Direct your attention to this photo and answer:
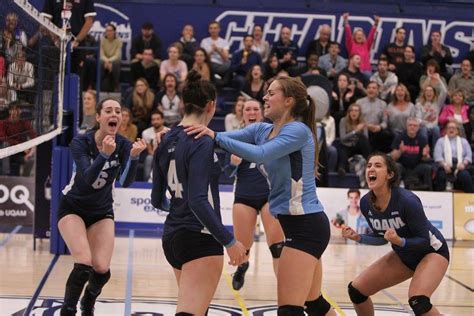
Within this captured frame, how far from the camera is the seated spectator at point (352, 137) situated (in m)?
15.4

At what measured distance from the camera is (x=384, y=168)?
6848mm

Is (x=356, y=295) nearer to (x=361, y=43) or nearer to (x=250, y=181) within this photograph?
(x=250, y=181)

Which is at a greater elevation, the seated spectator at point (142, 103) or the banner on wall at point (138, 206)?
the seated spectator at point (142, 103)

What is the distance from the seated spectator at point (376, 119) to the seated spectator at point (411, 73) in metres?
1.51

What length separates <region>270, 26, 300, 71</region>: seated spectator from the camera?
16984 millimetres

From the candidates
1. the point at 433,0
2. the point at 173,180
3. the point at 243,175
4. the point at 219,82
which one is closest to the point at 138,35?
the point at 219,82

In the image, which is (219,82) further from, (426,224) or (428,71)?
(426,224)

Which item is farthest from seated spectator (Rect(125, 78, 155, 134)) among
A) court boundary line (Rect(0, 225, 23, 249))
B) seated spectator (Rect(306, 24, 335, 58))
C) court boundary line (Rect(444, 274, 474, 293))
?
court boundary line (Rect(444, 274, 474, 293))

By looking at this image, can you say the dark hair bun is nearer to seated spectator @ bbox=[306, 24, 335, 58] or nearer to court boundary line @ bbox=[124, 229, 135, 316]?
court boundary line @ bbox=[124, 229, 135, 316]

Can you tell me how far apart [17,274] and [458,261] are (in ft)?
20.6

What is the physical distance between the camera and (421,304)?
6.57m

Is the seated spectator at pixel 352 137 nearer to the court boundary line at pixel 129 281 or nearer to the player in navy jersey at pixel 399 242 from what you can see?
the court boundary line at pixel 129 281

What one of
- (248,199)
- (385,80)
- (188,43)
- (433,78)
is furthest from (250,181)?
(433,78)

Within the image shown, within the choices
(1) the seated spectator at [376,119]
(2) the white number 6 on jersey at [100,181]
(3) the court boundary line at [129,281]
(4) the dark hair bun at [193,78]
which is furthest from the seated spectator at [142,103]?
(4) the dark hair bun at [193,78]
